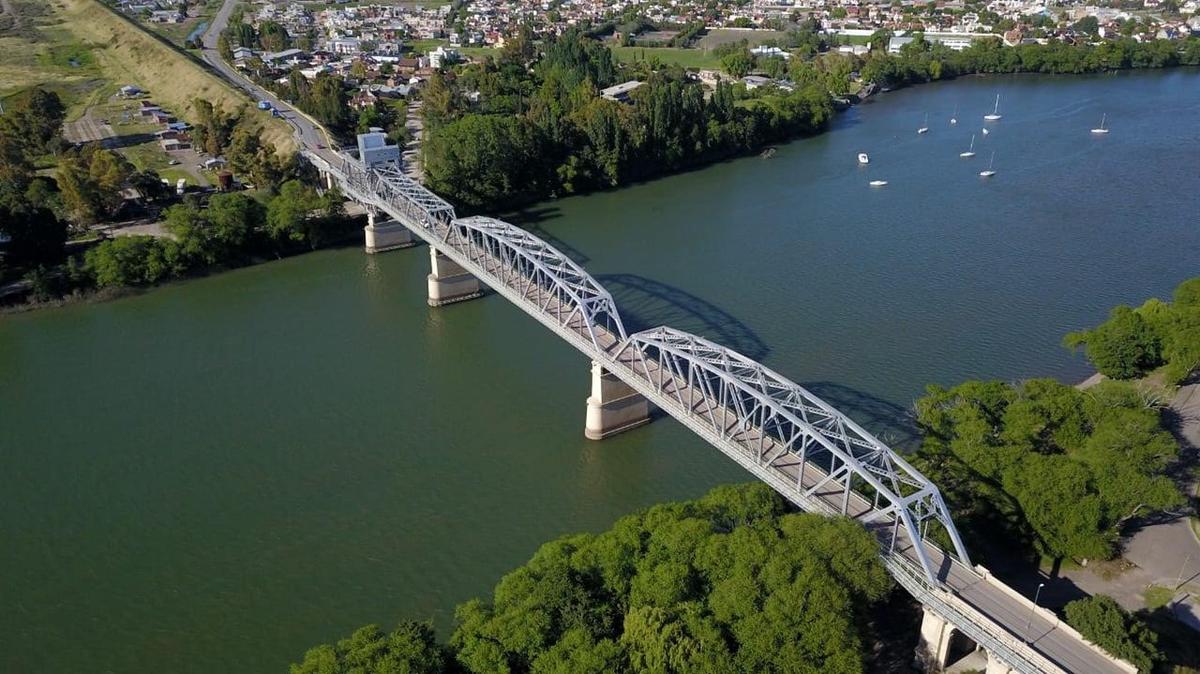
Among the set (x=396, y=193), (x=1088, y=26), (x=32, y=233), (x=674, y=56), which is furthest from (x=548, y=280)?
(x=1088, y=26)

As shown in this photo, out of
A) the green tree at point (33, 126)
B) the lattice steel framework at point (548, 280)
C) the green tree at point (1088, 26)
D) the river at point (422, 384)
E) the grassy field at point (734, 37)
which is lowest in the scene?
the river at point (422, 384)

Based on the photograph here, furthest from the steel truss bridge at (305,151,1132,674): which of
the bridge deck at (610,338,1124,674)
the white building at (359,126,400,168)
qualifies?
the white building at (359,126,400,168)

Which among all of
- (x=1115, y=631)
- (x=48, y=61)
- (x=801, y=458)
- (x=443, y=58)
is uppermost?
(x=443, y=58)

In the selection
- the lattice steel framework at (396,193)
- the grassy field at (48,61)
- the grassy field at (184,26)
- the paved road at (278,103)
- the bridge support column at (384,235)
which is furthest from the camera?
the grassy field at (184,26)

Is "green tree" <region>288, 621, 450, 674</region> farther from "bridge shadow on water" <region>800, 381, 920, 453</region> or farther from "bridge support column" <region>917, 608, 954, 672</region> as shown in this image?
"bridge shadow on water" <region>800, 381, 920, 453</region>

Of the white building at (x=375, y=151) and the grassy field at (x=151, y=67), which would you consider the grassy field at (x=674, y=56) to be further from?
the white building at (x=375, y=151)

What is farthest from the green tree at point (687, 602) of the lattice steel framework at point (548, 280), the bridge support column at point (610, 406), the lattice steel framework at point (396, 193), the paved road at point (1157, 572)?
the lattice steel framework at point (396, 193)

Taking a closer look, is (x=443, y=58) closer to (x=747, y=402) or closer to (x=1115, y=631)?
(x=747, y=402)
